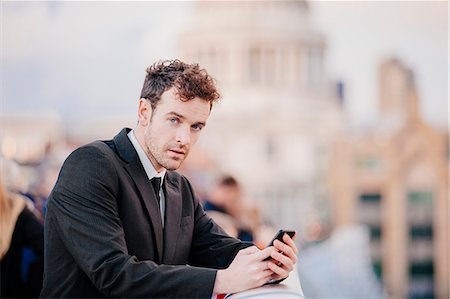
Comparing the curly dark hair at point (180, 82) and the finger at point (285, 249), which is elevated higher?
the curly dark hair at point (180, 82)

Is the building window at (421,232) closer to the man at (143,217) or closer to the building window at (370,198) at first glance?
the building window at (370,198)

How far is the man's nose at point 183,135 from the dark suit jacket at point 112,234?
0.12 meters

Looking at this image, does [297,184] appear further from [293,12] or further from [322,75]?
[293,12]

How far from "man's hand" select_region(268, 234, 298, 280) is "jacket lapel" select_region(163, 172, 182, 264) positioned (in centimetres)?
27

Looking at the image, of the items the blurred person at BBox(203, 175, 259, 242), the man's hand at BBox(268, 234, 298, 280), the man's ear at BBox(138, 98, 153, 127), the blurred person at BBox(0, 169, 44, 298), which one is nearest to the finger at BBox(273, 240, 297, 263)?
the man's hand at BBox(268, 234, 298, 280)

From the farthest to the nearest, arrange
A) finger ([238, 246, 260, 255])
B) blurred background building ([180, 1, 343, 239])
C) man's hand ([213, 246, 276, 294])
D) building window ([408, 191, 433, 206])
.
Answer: building window ([408, 191, 433, 206]) → blurred background building ([180, 1, 343, 239]) → finger ([238, 246, 260, 255]) → man's hand ([213, 246, 276, 294])

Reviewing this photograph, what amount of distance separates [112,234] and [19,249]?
45.2 inches

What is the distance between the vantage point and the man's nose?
2445mm

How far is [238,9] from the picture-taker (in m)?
66.4

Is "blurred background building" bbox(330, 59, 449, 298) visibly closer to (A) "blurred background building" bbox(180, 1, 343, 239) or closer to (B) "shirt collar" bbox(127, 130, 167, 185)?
(A) "blurred background building" bbox(180, 1, 343, 239)

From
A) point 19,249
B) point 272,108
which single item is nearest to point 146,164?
point 19,249

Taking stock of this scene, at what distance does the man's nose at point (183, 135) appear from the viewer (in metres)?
2.45

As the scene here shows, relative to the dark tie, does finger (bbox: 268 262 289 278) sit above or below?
below

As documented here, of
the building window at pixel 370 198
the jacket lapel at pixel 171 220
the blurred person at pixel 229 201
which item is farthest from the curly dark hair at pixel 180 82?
the building window at pixel 370 198
